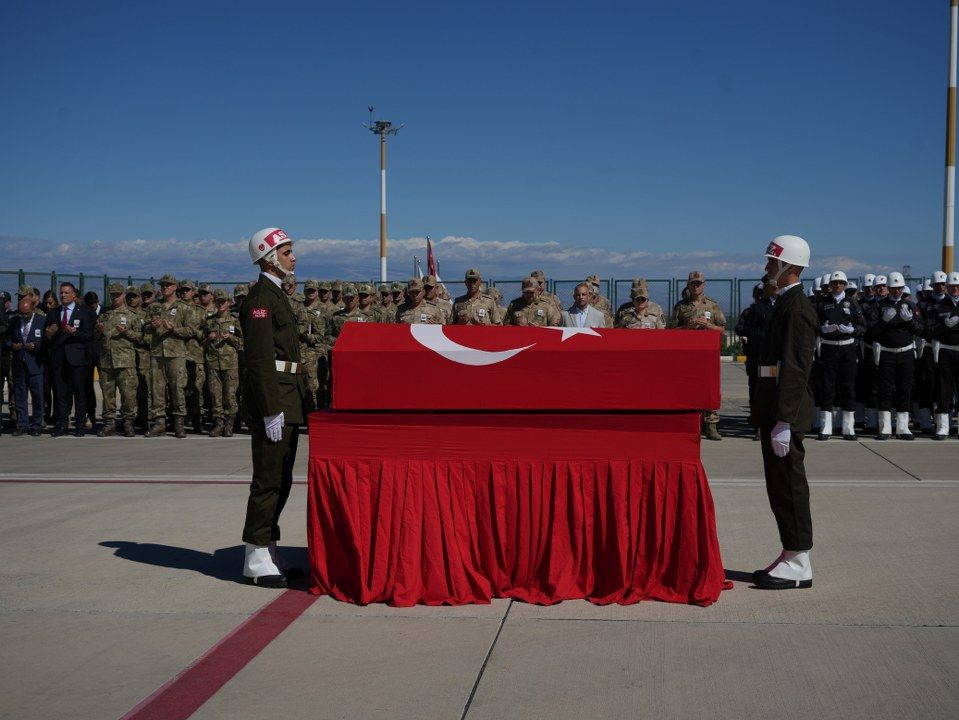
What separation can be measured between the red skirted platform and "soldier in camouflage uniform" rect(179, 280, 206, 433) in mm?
9324

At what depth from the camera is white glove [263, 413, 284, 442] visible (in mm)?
5801

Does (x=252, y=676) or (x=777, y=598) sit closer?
(x=252, y=676)

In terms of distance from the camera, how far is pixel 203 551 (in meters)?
6.91

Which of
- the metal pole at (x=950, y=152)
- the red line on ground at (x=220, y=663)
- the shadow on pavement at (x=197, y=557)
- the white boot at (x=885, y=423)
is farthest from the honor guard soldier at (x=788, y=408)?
the metal pole at (x=950, y=152)

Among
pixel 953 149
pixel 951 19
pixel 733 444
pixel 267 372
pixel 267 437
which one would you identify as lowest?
pixel 733 444

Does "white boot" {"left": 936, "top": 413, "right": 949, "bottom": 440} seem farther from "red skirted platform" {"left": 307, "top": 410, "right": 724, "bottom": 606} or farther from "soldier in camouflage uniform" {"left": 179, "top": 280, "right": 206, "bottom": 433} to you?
"soldier in camouflage uniform" {"left": 179, "top": 280, "right": 206, "bottom": 433}

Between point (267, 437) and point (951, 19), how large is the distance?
1837cm

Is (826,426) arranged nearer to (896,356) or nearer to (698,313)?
(896,356)

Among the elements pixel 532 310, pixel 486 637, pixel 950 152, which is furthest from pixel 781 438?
pixel 950 152

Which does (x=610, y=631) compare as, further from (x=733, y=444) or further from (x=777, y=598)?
(x=733, y=444)

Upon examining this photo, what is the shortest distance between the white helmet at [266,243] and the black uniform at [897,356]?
9.83 metres

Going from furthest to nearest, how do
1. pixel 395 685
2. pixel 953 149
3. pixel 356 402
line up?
pixel 953 149
pixel 356 402
pixel 395 685

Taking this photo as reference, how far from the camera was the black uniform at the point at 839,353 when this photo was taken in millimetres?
13102

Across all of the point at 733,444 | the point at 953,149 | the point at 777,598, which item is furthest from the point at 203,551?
the point at 953,149
